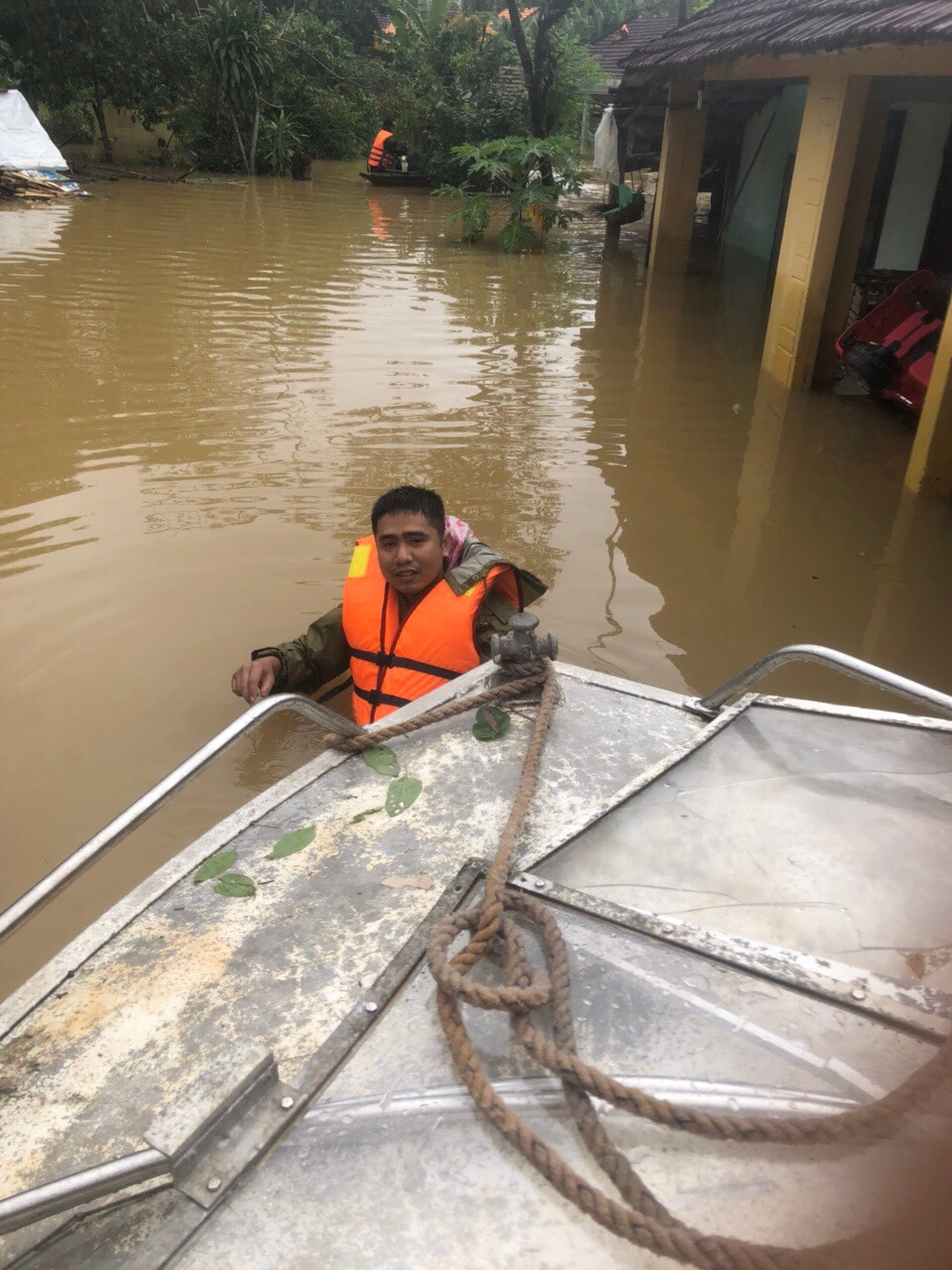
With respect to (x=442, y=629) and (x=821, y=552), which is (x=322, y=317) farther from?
(x=442, y=629)

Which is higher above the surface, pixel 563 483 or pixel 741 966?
pixel 741 966

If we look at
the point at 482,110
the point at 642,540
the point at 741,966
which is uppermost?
the point at 482,110

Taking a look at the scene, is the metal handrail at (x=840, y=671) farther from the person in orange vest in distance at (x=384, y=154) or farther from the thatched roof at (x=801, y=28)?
the person in orange vest in distance at (x=384, y=154)

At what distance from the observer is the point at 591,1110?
1482 mm

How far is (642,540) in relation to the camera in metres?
5.90

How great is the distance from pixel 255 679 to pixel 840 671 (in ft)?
6.56

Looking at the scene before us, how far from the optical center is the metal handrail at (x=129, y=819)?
1781mm

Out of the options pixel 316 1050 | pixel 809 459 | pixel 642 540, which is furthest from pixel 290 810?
pixel 809 459

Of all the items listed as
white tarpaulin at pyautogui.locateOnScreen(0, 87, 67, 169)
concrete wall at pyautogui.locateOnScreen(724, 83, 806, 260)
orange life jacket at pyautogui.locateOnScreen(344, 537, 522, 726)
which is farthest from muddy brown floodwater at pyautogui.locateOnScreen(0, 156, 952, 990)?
white tarpaulin at pyautogui.locateOnScreen(0, 87, 67, 169)

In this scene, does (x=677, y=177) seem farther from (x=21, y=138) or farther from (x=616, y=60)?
(x=21, y=138)

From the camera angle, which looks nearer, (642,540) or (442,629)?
(442,629)

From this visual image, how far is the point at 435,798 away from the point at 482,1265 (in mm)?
1211

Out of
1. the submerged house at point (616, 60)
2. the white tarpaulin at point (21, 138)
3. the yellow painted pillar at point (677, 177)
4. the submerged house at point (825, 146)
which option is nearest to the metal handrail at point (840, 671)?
the submerged house at point (825, 146)

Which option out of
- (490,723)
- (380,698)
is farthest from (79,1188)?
(380,698)
